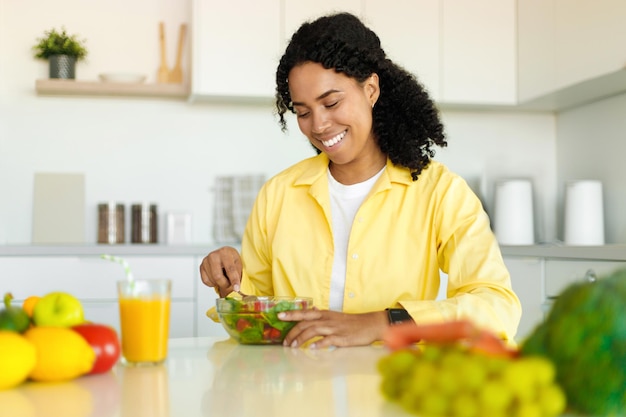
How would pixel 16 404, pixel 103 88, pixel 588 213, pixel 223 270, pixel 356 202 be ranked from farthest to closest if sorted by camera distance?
pixel 103 88, pixel 588 213, pixel 356 202, pixel 223 270, pixel 16 404

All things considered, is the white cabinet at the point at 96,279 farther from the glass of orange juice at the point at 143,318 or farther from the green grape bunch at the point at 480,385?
the green grape bunch at the point at 480,385

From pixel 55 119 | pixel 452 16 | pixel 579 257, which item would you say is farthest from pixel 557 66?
pixel 55 119

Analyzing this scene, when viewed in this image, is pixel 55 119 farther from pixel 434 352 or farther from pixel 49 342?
pixel 434 352

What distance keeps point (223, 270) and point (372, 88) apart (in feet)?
2.05

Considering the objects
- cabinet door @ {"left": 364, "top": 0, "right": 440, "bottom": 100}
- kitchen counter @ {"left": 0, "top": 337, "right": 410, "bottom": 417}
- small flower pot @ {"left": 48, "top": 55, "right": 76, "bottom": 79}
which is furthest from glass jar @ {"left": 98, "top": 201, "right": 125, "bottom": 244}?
kitchen counter @ {"left": 0, "top": 337, "right": 410, "bottom": 417}

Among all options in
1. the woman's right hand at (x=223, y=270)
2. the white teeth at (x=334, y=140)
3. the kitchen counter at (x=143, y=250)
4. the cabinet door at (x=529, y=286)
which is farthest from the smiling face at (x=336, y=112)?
the cabinet door at (x=529, y=286)

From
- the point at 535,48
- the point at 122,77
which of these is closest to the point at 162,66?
the point at 122,77

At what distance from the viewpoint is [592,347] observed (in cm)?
66

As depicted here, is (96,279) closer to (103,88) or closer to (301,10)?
(103,88)

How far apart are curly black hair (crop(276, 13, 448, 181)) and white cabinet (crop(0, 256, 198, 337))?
1.42 meters

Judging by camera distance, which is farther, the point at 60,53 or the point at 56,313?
the point at 60,53

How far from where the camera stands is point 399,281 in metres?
1.79

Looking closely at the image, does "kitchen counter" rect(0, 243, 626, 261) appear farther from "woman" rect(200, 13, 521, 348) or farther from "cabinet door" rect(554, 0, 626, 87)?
"woman" rect(200, 13, 521, 348)

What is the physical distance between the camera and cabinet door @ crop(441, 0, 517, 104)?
377cm
